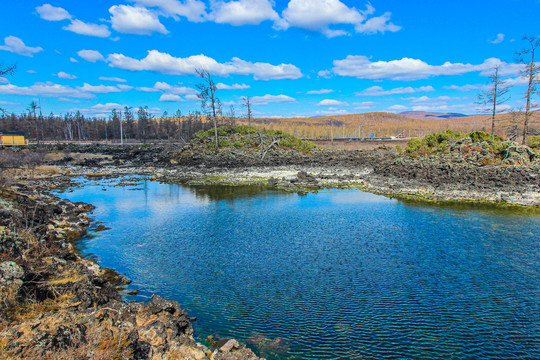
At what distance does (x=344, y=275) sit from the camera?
407 inches

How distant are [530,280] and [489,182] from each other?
1670 cm

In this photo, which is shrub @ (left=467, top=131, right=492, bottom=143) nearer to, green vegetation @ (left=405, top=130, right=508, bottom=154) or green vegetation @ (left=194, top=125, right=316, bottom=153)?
green vegetation @ (left=405, top=130, right=508, bottom=154)

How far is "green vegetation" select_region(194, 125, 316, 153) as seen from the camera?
47.1m

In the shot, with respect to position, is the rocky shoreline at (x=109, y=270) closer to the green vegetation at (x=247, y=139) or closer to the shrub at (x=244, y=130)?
the green vegetation at (x=247, y=139)

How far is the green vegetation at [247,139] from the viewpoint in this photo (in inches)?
1853

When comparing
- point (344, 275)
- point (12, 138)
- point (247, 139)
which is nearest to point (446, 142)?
point (247, 139)

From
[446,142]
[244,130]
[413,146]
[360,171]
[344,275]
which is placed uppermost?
[244,130]

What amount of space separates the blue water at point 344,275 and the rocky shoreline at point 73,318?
104 cm

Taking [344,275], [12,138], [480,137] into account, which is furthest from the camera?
[12,138]

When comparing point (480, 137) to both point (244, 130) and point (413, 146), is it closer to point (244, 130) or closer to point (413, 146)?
point (413, 146)

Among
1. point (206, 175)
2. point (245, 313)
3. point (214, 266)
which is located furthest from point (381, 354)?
point (206, 175)

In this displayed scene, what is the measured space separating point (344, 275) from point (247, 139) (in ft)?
129

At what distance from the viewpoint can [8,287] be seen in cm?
686

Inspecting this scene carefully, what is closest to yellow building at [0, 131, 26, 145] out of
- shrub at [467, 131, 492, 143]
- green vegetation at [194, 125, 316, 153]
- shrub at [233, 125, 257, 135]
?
green vegetation at [194, 125, 316, 153]
